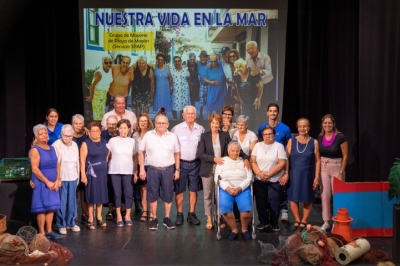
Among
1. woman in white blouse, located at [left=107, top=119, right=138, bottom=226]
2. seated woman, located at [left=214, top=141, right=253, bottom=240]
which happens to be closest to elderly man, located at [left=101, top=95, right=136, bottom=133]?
woman in white blouse, located at [left=107, top=119, right=138, bottom=226]

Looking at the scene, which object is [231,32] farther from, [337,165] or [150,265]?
[150,265]

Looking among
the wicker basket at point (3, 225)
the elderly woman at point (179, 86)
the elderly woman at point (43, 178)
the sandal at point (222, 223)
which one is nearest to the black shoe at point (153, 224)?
the sandal at point (222, 223)

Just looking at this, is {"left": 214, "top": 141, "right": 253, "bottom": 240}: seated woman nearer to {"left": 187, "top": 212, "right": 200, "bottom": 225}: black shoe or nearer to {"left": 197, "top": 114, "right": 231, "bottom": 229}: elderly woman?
{"left": 197, "top": 114, "right": 231, "bottom": 229}: elderly woman

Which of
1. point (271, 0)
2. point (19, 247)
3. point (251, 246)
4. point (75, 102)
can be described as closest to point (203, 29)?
point (271, 0)

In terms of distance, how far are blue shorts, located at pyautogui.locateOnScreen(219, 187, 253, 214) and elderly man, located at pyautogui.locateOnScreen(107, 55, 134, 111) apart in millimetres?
3266

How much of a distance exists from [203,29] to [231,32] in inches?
16.4

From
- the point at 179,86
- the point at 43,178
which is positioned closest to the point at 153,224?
the point at 43,178

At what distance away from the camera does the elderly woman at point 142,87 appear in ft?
28.7

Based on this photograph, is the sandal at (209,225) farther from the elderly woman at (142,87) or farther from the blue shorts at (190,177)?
the elderly woman at (142,87)

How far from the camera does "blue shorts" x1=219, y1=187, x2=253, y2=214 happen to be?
602cm

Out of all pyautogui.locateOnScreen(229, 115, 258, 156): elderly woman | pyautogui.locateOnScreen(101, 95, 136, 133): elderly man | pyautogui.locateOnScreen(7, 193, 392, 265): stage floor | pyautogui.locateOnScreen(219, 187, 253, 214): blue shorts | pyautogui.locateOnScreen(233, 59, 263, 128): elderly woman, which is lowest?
pyautogui.locateOnScreen(7, 193, 392, 265): stage floor

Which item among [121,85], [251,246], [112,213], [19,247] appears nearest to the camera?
[19,247]

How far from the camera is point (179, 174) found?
21.3 feet

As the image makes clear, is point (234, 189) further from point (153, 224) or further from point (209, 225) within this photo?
point (153, 224)
